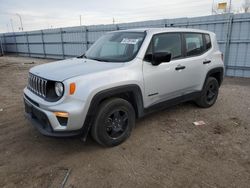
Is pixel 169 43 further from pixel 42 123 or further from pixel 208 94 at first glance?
pixel 42 123

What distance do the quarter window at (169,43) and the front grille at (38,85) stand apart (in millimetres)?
1964

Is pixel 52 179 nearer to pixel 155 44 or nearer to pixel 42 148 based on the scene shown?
pixel 42 148

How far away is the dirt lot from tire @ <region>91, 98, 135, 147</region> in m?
0.18

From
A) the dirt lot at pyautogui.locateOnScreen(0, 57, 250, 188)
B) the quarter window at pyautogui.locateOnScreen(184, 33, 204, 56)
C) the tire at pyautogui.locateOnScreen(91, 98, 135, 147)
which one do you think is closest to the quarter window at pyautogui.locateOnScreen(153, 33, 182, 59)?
the quarter window at pyautogui.locateOnScreen(184, 33, 204, 56)

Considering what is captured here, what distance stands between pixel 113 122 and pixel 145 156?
0.71 meters

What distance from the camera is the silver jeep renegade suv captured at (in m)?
2.86

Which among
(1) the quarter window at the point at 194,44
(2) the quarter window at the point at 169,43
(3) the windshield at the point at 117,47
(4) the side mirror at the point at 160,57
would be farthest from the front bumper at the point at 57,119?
(1) the quarter window at the point at 194,44

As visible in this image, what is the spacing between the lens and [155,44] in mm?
3781

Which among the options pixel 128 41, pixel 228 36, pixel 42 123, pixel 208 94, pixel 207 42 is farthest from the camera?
pixel 228 36

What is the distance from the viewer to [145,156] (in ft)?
10.4

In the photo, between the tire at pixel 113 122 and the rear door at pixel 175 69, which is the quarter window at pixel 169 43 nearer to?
the rear door at pixel 175 69

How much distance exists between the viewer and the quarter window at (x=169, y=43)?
3832mm

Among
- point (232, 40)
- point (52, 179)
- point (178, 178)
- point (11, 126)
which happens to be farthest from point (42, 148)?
point (232, 40)

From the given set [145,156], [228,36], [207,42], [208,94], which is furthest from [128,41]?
[228,36]
